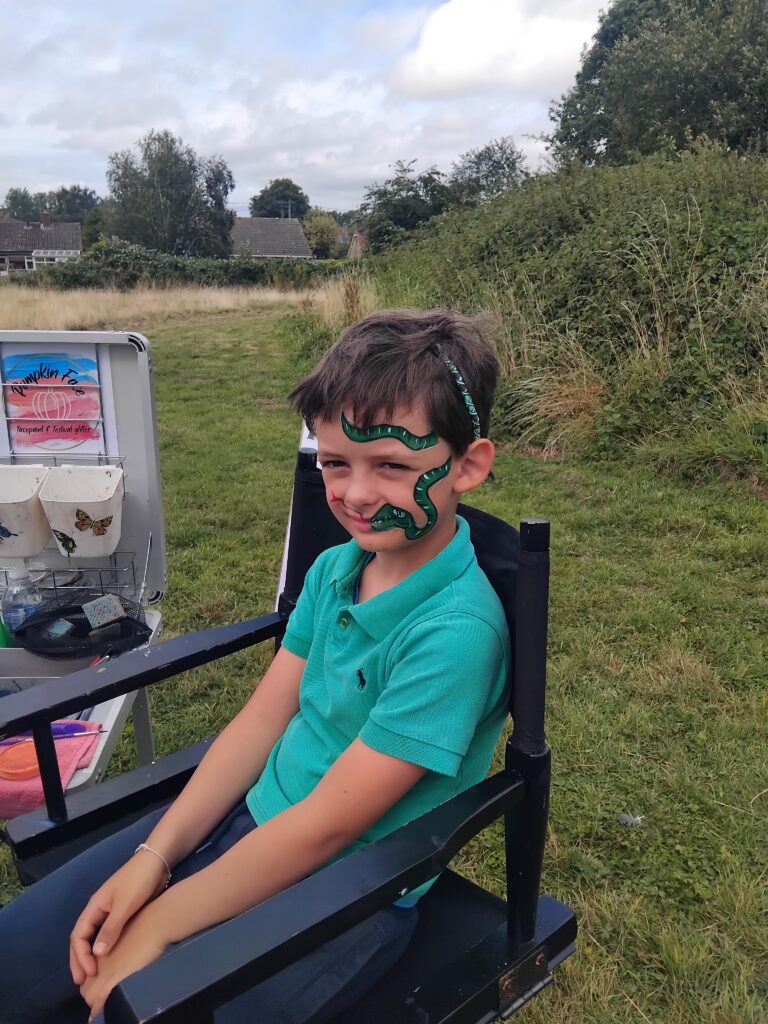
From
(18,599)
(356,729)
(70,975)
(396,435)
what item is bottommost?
(70,975)

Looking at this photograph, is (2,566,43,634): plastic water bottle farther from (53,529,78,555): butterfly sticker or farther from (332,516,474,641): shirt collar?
(332,516,474,641): shirt collar

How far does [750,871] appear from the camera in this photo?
2.19 metres

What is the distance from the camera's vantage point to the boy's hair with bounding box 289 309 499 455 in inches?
49.2

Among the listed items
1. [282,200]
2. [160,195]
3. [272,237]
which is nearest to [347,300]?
[160,195]

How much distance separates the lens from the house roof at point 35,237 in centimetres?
6256

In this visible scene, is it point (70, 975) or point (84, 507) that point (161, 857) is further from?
point (84, 507)

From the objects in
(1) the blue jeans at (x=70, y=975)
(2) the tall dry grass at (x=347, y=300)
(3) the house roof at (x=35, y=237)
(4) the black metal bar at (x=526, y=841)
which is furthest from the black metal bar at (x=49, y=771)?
(3) the house roof at (x=35, y=237)

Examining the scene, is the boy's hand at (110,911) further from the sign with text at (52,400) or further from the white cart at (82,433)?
the sign with text at (52,400)

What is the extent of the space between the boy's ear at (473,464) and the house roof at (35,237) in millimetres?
68407

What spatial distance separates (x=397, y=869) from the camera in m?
1.04

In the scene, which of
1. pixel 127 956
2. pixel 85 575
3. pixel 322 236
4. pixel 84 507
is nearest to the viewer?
pixel 127 956

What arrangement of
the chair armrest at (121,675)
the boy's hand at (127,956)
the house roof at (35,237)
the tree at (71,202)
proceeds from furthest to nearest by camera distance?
the tree at (71,202)
the house roof at (35,237)
the chair armrest at (121,675)
the boy's hand at (127,956)

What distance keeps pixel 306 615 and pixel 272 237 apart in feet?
183

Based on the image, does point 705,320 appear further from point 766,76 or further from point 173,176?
point 173,176
